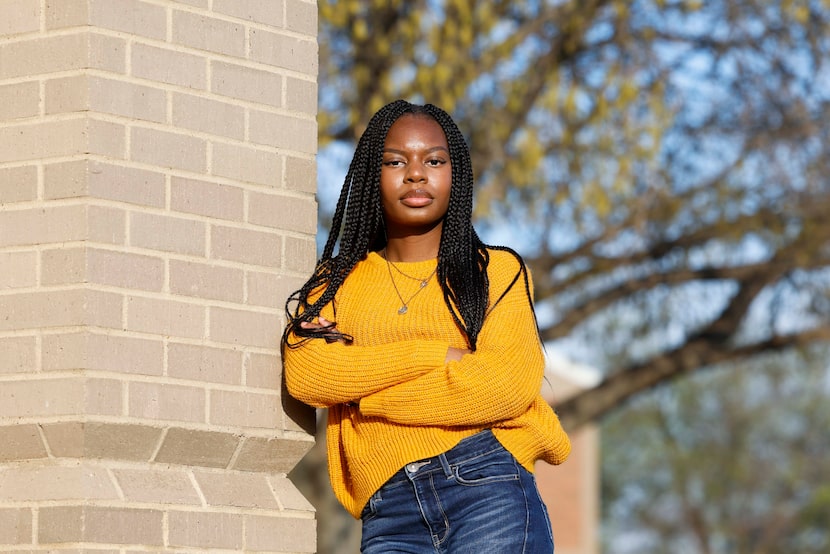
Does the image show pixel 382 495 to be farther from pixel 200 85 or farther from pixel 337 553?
pixel 337 553

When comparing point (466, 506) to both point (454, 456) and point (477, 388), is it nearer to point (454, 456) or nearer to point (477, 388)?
point (454, 456)

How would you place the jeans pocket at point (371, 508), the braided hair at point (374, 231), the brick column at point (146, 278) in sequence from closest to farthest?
the brick column at point (146, 278) → the jeans pocket at point (371, 508) → the braided hair at point (374, 231)

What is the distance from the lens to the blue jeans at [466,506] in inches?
154

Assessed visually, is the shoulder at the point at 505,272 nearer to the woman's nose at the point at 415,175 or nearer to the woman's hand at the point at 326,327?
the woman's nose at the point at 415,175

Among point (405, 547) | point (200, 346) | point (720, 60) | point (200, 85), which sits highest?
point (720, 60)

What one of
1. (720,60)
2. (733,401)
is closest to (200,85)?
(720,60)

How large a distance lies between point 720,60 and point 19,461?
8.10 meters

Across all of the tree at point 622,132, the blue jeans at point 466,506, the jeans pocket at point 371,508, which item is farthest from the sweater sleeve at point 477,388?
the tree at point 622,132

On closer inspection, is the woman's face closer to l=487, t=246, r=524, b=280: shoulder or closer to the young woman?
the young woman

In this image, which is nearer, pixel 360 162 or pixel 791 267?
pixel 360 162

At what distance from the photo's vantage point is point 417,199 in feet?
13.8

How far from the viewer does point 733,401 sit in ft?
121

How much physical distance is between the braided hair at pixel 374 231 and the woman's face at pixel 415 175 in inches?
1.3

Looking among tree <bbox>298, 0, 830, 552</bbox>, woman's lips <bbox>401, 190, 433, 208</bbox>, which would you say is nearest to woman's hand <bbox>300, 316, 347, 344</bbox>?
woman's lips <bbox>401, 190, 433, 208</bbox>
